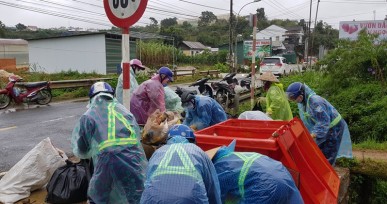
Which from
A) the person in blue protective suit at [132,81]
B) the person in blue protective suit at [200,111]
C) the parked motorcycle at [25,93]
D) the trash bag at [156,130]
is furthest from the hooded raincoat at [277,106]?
the parked motorcycle at [25,93]

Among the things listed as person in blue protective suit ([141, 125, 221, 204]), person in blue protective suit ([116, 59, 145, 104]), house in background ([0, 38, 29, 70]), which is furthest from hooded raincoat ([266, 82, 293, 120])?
house in background ([0, 38, 29, 70])

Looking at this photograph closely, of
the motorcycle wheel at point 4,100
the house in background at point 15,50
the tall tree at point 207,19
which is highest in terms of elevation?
the tall tree at point 207,19

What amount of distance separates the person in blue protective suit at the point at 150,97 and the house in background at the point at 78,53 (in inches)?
731

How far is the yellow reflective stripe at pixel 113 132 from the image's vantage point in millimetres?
3176

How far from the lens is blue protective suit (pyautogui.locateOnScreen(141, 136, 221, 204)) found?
2.06m

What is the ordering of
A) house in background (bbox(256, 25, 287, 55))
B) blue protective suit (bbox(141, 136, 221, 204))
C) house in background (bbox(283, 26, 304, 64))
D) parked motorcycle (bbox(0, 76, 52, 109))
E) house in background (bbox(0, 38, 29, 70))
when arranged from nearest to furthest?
1. blue protective suit (bbox(141, 136, 221, 204))
2. parked motorcycle (bbox(0, 76, 52, 109))
3. house in background (bbox(0, 38, 29, 70))
4. house in background (bbox(283, 26, 304, 64))
5. house in background (bbox(256, 25, 287, 55))

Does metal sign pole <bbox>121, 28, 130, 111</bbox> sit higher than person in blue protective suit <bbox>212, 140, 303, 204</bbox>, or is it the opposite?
metal sign pole <bbox>121, 28, 130, 111</bbox>

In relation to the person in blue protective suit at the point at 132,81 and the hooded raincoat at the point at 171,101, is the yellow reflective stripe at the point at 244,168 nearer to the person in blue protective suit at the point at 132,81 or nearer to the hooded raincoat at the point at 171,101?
the hooded raincoat at the point at 171,101

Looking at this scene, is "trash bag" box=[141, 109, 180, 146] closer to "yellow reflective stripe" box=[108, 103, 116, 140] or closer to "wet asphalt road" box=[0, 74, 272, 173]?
"yellow reflective stripe" box=[108, 103, 116, 140]

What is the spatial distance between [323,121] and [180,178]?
3.20 meters

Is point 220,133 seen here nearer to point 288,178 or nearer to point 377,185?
point 288,178

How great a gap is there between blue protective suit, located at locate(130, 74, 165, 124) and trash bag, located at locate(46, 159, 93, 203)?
1.83 m

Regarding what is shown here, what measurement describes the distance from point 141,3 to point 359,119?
773cm

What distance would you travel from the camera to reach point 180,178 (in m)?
2.10
